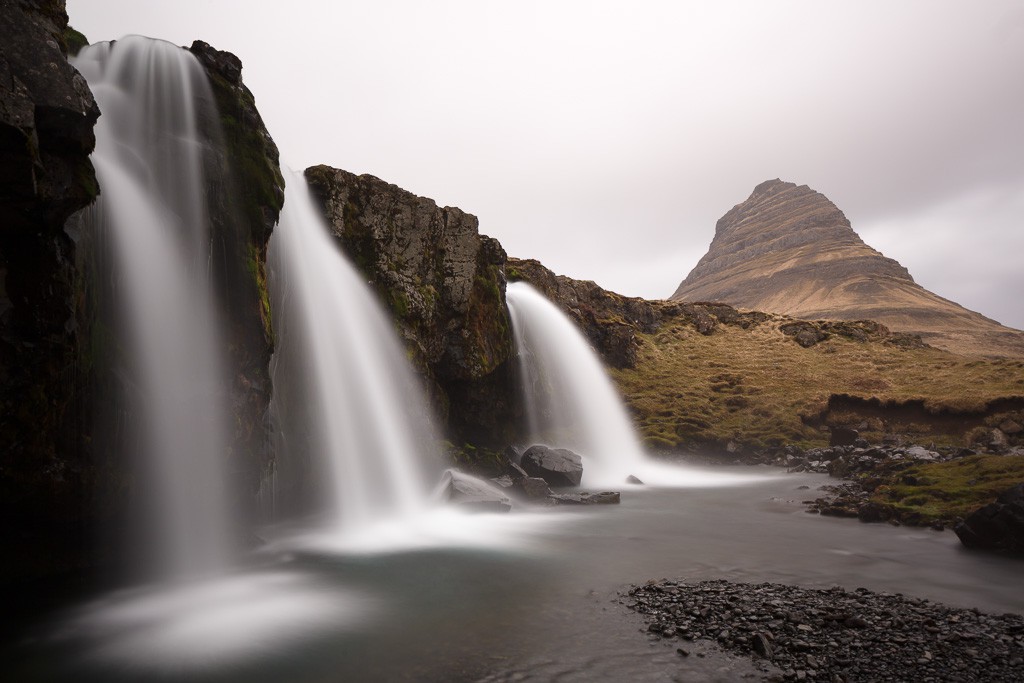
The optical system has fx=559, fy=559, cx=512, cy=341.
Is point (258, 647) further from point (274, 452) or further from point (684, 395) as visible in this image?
point (684, 395)

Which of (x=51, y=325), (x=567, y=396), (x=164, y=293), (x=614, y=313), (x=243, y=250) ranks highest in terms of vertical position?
(x=614, y=313)

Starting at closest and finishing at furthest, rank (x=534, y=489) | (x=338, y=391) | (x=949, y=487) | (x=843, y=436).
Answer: (x=949, y=487) < (x=338, y=391) < (x=534, y=489) < (x=843, y=436)

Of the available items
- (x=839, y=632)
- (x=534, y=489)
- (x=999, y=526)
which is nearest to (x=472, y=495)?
(x=534, y=489)

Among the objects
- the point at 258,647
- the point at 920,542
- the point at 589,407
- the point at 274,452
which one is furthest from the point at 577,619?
the point at 589,407

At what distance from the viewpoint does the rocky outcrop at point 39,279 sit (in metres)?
8.62

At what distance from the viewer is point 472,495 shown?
20.3 metres

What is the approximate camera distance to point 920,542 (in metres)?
13.6

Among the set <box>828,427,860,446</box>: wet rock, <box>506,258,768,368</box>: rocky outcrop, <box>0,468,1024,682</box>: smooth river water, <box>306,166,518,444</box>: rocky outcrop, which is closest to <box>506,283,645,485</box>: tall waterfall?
<box>306,166,518,444</box>: rocky outcrop

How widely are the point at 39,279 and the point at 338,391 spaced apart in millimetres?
11633

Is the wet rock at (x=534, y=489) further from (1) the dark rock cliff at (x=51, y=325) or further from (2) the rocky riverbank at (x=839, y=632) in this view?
(1) the dark rock cliff at (x=51, y=325)

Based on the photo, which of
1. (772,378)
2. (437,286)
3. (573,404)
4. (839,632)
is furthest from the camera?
(772,378)

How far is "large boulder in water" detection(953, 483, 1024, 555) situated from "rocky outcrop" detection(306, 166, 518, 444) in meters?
19.8

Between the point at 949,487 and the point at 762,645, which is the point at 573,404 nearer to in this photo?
the point at 949,487

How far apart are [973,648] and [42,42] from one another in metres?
16.5
